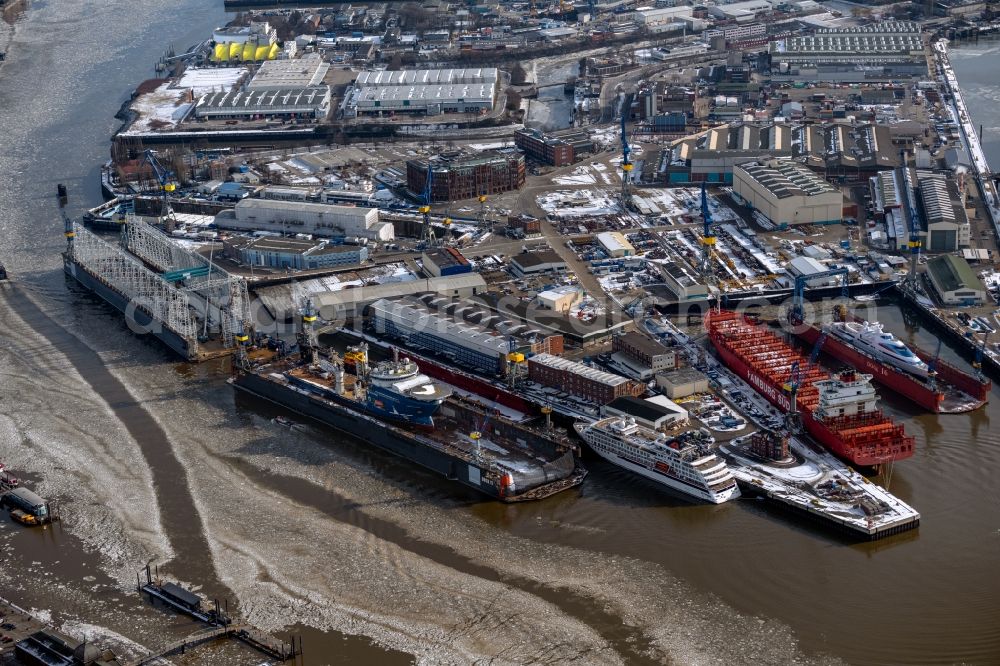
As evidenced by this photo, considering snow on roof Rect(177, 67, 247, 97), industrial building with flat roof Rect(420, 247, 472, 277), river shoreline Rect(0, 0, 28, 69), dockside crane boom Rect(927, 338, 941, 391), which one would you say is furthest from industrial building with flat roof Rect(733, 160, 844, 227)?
river shoreline Rect(0, 0, 28, 69)

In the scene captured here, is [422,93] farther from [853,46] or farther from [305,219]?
[853,46]

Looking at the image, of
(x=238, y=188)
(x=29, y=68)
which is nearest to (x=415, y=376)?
(x=238, y=188)

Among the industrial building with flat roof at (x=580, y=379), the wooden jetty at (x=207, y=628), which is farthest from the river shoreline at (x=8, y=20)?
the wooden jetty at (x=207, y=628)

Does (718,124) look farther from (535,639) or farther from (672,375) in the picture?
(535,639)

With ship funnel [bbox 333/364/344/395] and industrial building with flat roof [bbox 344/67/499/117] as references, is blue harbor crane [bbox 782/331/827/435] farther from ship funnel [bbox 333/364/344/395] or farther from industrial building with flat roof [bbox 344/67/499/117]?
industrial building with flat roof [bbox 344/67/499/117]

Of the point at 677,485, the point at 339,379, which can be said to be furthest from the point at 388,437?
the point at 677,485
